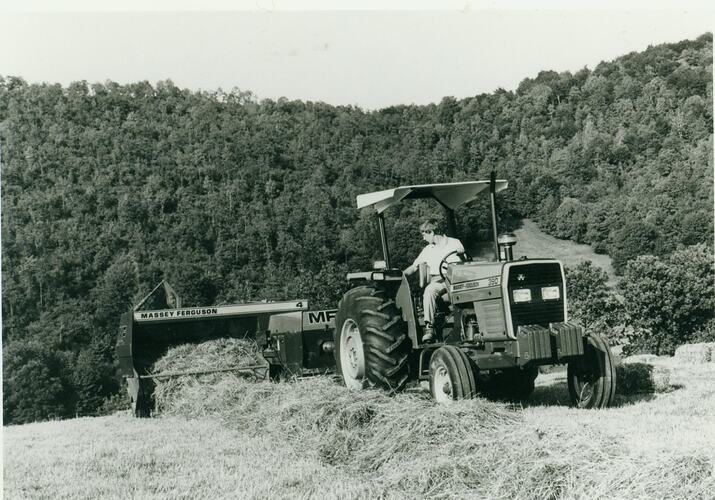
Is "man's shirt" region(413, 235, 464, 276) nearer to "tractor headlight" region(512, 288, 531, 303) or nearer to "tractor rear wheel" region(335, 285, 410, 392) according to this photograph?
"tractor rear wheel" region(335, 285, 410, 392)

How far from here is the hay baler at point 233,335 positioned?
9570 mm

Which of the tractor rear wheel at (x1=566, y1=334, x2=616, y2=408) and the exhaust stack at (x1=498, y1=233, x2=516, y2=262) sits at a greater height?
the exhaust stack at (x1=498, y1=233, x2=516, y2=262)

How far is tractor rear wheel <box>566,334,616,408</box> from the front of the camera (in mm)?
6738

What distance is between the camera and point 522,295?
22.4ft

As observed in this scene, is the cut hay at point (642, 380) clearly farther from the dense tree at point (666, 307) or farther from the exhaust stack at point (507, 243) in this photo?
the dense tree at point (666, 307)

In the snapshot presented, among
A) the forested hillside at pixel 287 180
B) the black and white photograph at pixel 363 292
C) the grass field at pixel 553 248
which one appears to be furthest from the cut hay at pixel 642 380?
the grass field at pixel 553 248

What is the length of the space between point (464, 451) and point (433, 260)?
3.38 meters

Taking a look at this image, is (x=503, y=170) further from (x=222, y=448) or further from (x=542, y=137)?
(x=222, y=448)

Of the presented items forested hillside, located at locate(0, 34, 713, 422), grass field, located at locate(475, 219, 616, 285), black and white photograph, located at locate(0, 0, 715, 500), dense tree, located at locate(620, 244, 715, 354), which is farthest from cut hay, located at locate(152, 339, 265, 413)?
grass field, located at locate(475, 219, 616, 285)

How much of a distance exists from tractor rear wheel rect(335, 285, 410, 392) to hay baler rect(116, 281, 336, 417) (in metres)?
1.40

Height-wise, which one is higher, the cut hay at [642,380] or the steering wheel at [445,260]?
the steering wheel at [445,260]

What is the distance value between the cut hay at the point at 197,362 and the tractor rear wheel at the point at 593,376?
4623mm

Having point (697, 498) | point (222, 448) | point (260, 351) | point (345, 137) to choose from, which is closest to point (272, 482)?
point (222, 448)

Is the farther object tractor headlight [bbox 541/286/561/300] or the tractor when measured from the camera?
tractor headlight [bbox 541/286/561/300]
